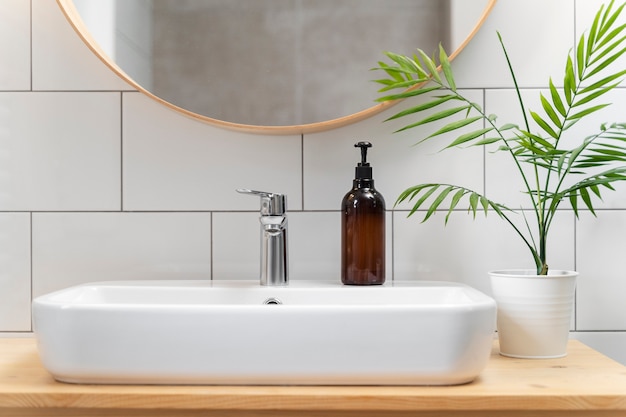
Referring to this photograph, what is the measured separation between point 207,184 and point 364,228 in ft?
1.01

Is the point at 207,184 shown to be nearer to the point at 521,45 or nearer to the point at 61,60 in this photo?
the point at 61,60

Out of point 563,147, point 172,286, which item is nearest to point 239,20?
point 172,286

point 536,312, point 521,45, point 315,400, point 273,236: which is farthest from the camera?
point 521,45

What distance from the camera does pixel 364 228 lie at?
1091 millimetres

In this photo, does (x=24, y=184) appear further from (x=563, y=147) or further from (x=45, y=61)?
(x=563, y=147)

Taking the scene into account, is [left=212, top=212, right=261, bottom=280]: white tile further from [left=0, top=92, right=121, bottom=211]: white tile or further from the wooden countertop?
the wooden countertop

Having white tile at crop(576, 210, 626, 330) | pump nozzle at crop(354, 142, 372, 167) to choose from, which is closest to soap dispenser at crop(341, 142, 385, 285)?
pump nozzle at crop(354, 142, 372, 167)

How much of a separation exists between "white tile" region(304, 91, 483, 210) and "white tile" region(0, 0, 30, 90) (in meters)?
0.55

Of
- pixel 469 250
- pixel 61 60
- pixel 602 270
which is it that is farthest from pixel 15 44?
pixel 602 270

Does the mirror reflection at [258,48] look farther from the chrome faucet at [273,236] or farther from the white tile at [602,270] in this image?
the white tile at [602,270]

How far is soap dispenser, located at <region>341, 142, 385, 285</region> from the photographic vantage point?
1.09 m

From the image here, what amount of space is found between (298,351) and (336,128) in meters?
0.51

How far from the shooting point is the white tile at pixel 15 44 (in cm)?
121

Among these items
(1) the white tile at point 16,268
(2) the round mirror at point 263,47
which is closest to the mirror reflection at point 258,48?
(2) the round mirror at point 263,47
